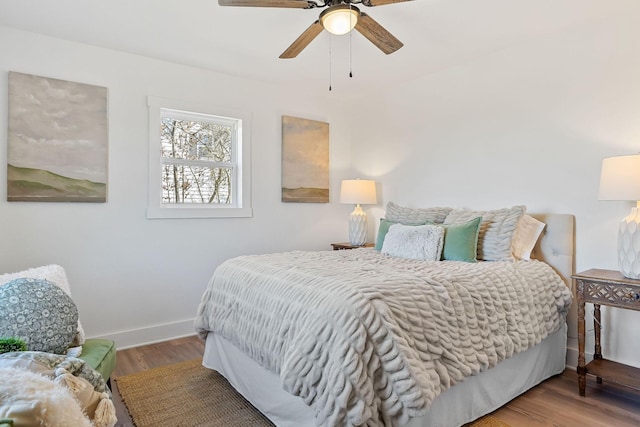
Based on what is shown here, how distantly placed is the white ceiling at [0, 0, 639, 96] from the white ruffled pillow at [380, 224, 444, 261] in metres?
1.46

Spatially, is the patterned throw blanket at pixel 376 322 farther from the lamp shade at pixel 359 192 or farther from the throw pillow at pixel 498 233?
the lamp shade at pixel 359 192

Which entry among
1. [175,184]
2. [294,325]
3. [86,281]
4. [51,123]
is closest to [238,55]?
[175,184]

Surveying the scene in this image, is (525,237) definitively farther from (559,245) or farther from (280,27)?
(280,27)

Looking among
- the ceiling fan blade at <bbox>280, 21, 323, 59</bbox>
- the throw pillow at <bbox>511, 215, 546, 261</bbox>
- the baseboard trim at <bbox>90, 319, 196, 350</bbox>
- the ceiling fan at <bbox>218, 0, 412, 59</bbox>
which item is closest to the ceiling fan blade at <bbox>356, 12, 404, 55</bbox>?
the ceiling fan at <bbox>218, 0, 412, 59</bbox>

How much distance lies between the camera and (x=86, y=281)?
2910mm

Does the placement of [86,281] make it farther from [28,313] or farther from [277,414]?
[277,414]

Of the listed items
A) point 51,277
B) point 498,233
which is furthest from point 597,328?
point 51,277

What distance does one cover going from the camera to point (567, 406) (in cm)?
210

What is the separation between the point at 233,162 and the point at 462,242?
2299 mm

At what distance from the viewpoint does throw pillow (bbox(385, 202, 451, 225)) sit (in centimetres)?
310

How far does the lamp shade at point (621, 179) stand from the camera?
209cm

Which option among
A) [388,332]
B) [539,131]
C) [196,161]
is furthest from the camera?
[196,161]

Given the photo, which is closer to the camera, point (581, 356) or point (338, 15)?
point (338, 15)

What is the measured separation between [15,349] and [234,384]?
1.28 m
